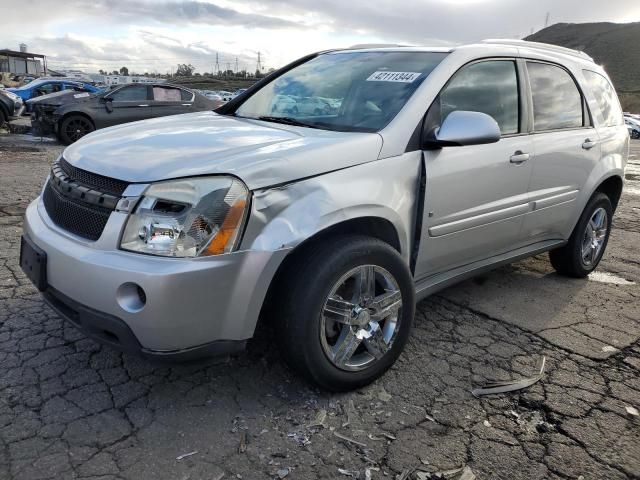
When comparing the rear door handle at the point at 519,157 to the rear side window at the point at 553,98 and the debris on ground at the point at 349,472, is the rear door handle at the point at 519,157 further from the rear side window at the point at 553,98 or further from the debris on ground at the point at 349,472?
the debris on ground at the point at 349,472

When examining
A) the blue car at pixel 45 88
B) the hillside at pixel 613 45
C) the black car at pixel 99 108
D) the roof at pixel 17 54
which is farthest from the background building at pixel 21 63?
the hillside at pixel 613 45

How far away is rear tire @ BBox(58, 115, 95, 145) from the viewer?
1247 cm

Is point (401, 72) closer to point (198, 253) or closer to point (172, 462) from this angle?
point (198, 253)

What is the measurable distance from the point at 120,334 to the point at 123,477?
1.81 feet

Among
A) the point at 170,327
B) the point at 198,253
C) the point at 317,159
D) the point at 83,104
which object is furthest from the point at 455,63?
the point at 83,104

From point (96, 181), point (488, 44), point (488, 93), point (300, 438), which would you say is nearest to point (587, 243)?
point (488, 93)

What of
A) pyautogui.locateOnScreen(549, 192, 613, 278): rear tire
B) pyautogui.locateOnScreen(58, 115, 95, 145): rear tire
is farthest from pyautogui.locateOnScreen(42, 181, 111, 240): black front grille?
pyautogui.locateOnScreen(58, 115, 95, 145): rear tire

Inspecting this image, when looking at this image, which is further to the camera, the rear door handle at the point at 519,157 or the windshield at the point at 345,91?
the rear door handle at the point at 519,157

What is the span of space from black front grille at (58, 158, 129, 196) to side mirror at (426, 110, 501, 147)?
1.61m

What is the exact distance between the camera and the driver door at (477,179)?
10.3 feet

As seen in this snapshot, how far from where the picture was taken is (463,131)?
2943 millimetres

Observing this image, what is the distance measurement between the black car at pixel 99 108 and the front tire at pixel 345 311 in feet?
36.2

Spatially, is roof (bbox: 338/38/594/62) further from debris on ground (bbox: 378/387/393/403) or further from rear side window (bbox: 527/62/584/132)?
debris on ground (bbox: 378/387/393/403)

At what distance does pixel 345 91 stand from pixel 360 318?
4.87 feet
